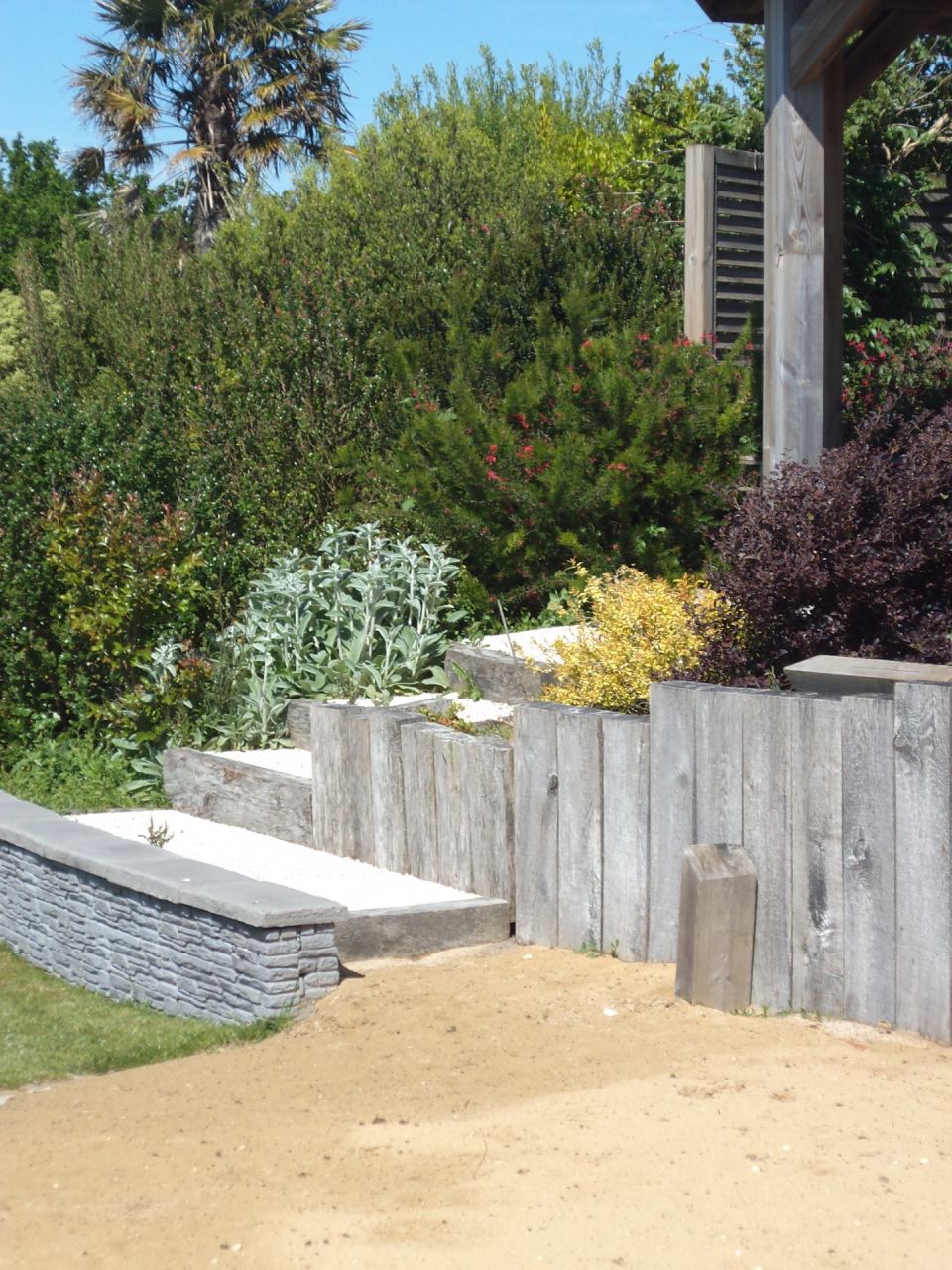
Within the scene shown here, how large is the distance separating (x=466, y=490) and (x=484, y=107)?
72.6 feet

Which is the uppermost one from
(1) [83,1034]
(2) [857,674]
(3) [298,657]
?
(2) [857,674]

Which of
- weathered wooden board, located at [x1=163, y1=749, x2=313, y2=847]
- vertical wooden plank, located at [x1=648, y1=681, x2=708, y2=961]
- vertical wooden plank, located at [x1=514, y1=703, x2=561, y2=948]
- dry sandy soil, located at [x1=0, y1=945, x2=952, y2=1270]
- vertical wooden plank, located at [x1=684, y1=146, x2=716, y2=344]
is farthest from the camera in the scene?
vertical wooden plank, located at [x1=684, y1=146, x2=716, y2=344]

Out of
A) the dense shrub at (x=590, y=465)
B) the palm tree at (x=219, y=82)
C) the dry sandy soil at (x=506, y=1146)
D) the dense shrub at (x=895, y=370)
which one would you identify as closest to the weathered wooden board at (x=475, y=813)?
the dry sandy soil at (x=506, y=1146)

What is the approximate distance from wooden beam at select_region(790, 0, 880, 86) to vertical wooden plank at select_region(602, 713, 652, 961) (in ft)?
10.1

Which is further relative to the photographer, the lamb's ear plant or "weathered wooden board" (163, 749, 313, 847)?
the lamb's ear plant

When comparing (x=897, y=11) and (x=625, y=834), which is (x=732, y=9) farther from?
(x=625, y=834)

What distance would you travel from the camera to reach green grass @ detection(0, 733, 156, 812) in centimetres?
738

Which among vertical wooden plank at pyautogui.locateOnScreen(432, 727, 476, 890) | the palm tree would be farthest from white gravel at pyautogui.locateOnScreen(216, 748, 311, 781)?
the palm tree

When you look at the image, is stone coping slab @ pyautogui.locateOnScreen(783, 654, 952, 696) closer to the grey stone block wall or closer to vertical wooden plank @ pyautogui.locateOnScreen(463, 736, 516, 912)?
vertical wooden plank @ pyautogui.locateOnScreen(463, 736, 516, 912)

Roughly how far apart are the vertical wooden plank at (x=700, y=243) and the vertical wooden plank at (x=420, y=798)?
4.14 meters

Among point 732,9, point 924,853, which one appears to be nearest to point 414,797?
point 924,853

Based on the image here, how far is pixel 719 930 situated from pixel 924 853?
2.26ft

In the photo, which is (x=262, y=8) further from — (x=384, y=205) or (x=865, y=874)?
(x=865, y=874)

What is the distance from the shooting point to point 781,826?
4367 mm
